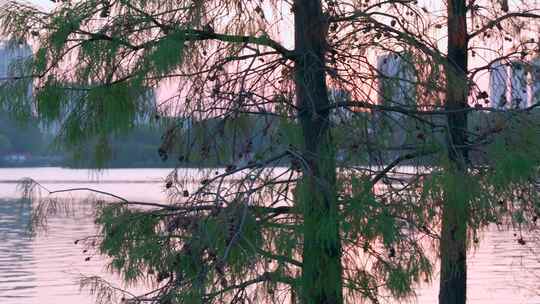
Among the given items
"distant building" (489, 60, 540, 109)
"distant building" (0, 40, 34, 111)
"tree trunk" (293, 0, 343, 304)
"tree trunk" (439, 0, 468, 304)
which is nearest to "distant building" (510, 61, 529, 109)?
"distant building" (489, 60, 540, 109)

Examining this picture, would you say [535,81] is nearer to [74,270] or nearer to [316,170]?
[316,170]

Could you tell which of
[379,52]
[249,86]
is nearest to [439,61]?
[379,52]

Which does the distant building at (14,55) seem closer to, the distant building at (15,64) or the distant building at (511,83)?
the distant building at (15,64)

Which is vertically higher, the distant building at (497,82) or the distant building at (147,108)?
the distant building at (497,82)

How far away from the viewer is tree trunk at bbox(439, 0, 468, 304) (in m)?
4.91

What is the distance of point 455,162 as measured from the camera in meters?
5.08

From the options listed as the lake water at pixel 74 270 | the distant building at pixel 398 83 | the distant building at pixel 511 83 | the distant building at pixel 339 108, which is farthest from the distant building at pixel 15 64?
the lake water at pixel 74 270

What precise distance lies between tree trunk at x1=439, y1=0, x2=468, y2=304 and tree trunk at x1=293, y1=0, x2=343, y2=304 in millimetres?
544

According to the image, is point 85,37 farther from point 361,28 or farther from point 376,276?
point 376,276

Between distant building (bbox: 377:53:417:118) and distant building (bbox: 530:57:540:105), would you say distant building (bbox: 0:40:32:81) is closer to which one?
distant building (bbox: 377:53:417:118)

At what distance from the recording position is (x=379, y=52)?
18.7ft

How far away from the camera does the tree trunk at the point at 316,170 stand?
4.53 metres

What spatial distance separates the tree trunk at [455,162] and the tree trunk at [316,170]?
54cm

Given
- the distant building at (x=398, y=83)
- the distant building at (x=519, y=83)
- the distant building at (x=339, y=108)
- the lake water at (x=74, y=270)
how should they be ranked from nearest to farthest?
the distant building at (x=339, y=108) < the distant building at (x=398, y=83) < the distant building at (x=519, y=83) < the lake water at (x=74, y=270)
